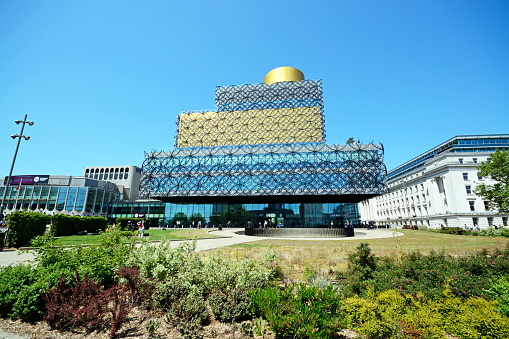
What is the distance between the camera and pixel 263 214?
58656 mm

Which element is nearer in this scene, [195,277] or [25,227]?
[195,277]

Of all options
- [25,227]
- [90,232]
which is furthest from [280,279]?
[90,232]

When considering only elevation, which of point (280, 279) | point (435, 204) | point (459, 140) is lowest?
point (280, 279)

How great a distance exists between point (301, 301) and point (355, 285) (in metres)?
3.64

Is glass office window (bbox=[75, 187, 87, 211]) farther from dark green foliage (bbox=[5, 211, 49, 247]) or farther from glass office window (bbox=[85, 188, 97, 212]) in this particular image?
dark green foliage (bbox=[5, 211, 49, 247])

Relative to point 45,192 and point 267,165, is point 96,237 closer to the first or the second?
point 267,165

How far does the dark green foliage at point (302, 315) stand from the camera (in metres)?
4.36

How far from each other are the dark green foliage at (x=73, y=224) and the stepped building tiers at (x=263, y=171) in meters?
21.2

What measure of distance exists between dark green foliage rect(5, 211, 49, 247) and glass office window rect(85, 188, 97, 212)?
73.1m

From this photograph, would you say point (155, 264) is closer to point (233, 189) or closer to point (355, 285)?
point (355, 285)

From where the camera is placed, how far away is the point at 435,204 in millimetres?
68250

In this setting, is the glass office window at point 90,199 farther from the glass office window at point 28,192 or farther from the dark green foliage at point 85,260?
the dark green foliage at point 85,260

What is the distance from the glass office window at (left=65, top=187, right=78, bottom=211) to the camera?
264 ft

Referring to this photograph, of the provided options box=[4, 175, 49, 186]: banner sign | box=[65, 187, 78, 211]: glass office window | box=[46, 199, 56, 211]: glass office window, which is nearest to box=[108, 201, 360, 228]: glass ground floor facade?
box=[65, 187, 78, 211]: glass office window
